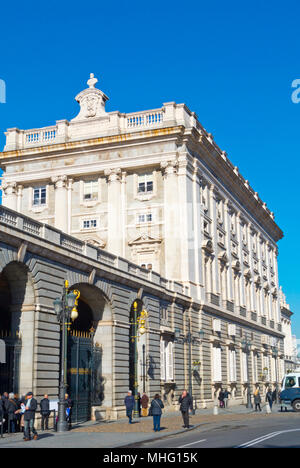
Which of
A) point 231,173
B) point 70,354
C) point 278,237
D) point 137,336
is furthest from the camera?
point 278,237

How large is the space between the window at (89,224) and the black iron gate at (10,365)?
2603 cm

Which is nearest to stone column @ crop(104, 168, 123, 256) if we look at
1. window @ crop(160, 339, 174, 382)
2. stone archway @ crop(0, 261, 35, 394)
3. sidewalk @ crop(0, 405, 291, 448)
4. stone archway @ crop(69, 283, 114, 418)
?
window @ crop(160, 339, 174, 382)

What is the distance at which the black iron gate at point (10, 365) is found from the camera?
86.6ft

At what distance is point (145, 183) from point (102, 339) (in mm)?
20200

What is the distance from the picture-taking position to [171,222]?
4900 centimetres

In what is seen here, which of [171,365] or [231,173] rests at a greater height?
[231,173]

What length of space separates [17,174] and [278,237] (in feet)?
147

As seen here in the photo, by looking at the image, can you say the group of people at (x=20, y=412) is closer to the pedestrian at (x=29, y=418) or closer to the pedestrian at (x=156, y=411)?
the pedestrian at (x=29, y=418)

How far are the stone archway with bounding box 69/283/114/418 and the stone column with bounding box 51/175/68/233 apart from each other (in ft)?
61.5

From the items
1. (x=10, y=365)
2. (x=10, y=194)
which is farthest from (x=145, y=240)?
(x=10, y=365)

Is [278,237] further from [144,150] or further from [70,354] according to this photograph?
[70,354]

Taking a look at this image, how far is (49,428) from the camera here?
26.3 m

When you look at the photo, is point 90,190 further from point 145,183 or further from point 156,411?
point 156,411
